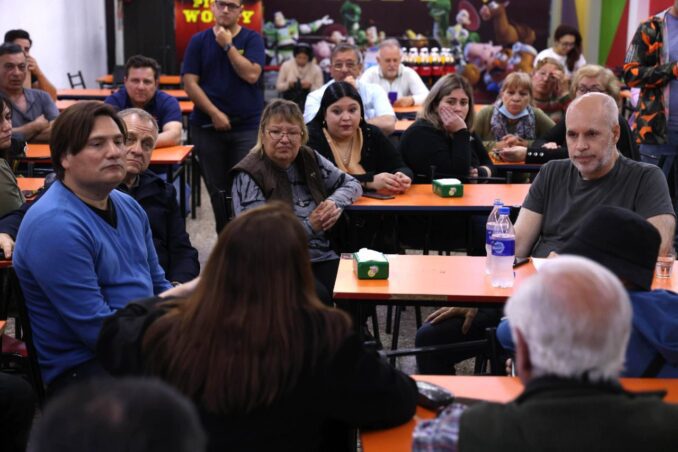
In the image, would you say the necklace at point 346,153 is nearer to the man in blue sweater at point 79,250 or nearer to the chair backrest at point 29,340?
the man in blue sweater at point 79,250

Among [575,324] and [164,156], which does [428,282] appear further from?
[164,156]

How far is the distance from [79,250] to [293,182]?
1.91m

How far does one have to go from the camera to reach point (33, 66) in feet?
27.1

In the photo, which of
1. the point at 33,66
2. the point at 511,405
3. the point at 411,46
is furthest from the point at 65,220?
the point at 411,46

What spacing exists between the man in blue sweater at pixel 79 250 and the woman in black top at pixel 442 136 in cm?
255

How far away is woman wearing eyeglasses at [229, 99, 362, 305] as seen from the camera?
14.7 feet

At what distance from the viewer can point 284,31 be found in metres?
14.3

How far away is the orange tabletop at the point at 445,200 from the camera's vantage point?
4715mm

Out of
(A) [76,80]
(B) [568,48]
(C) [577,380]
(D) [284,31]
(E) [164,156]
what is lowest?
(E) [164,156]

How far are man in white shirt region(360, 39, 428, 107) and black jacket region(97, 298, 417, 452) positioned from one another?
614cm

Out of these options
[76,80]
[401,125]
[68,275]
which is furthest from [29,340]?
[76,80]

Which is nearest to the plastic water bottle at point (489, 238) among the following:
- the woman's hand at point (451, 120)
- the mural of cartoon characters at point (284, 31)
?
the woman's hand at point (451, 120)

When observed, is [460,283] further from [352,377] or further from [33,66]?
[33,66]

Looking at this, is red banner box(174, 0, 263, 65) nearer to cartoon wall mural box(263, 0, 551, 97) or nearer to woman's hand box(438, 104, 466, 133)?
cartoon wall mural box(263, 0, 551, 97)
